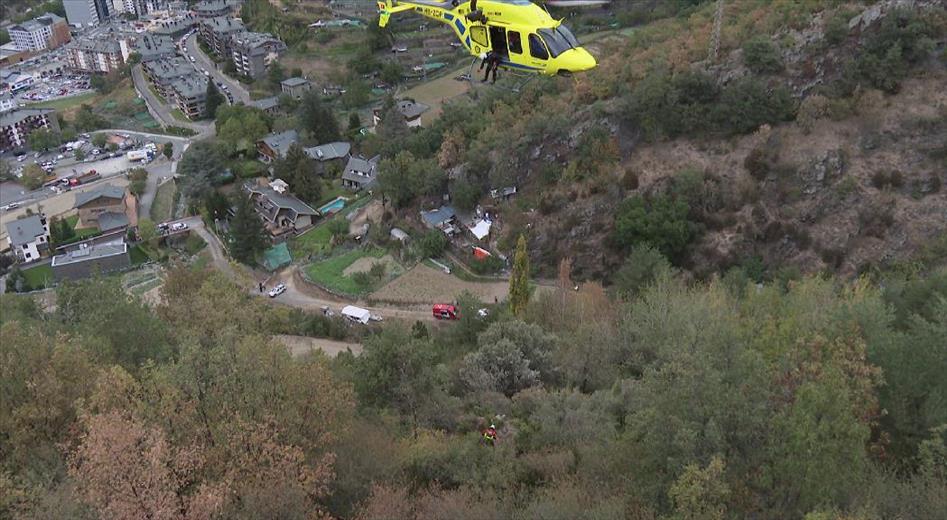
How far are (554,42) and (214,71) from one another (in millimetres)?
55612

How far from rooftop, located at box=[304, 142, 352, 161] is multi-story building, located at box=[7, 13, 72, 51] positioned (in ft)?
182

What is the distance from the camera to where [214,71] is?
61781 millimetres

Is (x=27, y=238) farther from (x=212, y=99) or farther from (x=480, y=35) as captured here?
(x=480, y=35)

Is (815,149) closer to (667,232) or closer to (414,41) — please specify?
(667,232)

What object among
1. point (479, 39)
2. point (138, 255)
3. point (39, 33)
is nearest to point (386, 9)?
point (479, 39)

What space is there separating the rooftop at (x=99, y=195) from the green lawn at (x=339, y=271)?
1519cm

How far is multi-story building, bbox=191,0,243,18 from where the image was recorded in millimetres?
70438

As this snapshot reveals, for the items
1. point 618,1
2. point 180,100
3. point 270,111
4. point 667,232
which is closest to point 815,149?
point 667,232

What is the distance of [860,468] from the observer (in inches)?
328

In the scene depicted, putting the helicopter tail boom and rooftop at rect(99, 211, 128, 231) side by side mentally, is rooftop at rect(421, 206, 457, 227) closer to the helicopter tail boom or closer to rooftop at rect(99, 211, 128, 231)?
the helicopter tail boom

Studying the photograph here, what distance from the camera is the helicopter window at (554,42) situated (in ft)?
45.6

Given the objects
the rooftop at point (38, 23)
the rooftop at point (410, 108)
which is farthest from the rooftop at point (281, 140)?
the rooftop at point (38, 23)

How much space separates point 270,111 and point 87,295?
3439cm

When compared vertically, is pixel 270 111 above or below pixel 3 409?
below
